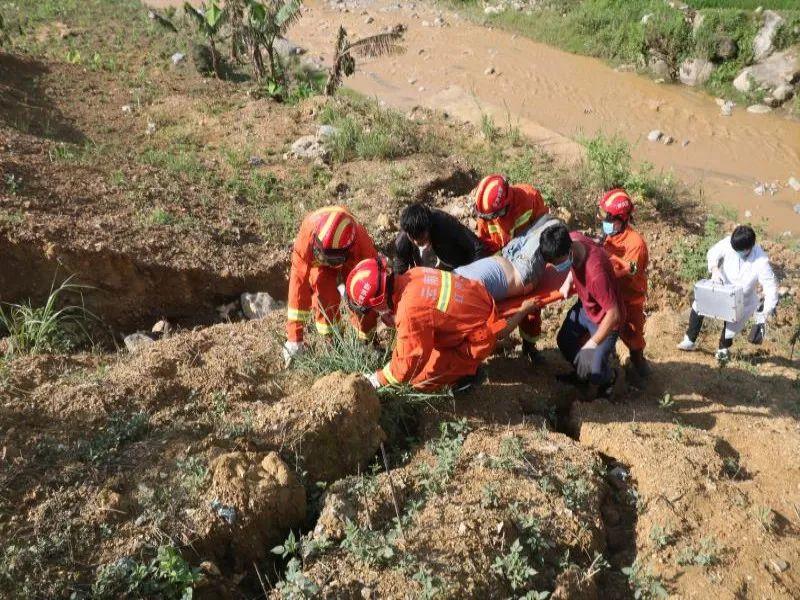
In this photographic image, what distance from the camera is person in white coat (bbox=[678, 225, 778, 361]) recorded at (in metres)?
4.12

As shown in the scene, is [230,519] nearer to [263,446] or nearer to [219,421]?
[263,446]

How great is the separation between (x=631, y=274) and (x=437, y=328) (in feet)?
4.73

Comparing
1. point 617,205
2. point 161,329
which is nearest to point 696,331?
point 617,205

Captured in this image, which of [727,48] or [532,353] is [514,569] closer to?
[532,353]

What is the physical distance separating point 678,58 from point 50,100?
1111 centimetres

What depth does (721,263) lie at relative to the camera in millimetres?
4406

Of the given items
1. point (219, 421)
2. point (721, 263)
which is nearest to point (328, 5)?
point (721, 263)

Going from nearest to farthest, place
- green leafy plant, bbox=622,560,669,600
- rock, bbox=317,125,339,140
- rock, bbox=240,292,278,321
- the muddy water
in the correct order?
green leafy plant, bbox=622,560,669,600
rock, bbox=240,292,278,321
rock, bbox=317,125,339,140
the muddy water

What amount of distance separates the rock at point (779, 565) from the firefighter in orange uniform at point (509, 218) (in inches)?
74.1

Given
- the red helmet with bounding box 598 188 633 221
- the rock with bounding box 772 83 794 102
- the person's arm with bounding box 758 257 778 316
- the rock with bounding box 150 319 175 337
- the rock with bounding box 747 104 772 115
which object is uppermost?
the rock with bounding box 772 83 794 102

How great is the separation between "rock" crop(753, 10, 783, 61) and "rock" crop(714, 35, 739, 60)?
0.33 m

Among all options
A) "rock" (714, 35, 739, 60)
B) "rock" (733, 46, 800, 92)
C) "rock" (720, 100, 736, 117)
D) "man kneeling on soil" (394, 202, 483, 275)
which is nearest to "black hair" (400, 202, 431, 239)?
"man kneeling on soil" (394, 202, 483, 275)

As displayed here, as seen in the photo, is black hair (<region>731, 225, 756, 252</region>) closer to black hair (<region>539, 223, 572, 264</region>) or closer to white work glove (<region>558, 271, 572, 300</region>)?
white work glove (<region>558, 271, 572, 300</region>)

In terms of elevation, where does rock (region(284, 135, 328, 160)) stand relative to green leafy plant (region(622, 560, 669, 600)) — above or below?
above
